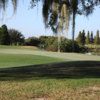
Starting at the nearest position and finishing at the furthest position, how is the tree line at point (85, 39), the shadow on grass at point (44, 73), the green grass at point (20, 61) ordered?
the shadow on grass at point (44, 73) → the green grass at point (20, 61) → the tree line at point (85, 39)

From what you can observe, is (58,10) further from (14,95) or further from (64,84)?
(14,95)

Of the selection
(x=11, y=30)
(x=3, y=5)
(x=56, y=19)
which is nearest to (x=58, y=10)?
(x=56, y=19)

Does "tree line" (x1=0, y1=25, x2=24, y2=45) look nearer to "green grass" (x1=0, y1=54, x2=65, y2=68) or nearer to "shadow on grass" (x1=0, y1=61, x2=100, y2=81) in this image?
"green grass" (x1=0, y1=54, x2=65, y2=68)

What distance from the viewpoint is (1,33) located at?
4172 centimetres

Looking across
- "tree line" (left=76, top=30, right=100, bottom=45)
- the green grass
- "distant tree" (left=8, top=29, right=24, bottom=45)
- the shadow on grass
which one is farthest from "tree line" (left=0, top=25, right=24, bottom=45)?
the shadow on grass

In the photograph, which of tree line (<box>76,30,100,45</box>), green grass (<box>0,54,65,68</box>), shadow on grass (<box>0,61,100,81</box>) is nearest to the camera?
shadow on grass (<box>0,61,100,81</box>)

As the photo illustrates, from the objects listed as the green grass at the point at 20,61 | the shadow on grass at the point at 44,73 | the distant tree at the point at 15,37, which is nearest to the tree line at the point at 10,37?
the distant tree at the point at 15,37

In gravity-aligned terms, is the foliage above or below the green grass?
above

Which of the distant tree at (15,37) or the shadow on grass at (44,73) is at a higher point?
the distant tree at (15,37)

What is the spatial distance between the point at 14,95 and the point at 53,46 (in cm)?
2896

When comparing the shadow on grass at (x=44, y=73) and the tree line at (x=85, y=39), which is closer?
the shadow on grass at (x=44, y=73)

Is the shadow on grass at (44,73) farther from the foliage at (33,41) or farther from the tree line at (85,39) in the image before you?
the foliage at (33,41)

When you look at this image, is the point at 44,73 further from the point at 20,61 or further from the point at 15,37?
the point at 15,37

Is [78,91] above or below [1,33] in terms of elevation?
below
